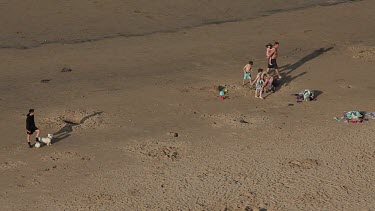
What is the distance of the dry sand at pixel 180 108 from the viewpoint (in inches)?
754

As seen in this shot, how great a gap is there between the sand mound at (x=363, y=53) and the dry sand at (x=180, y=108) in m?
0.15

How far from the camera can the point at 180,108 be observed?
25.3 m

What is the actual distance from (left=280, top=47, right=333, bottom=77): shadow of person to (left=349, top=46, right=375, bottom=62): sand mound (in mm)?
1349

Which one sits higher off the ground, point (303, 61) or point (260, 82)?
point (260, 82)

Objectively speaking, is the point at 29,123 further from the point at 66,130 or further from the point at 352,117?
the point at 352,117

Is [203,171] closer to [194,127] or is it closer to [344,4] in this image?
[194,127]

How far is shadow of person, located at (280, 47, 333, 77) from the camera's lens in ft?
98.6

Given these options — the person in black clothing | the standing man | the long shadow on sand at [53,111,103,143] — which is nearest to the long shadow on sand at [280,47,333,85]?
the standing man

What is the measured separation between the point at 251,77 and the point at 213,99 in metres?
3.14

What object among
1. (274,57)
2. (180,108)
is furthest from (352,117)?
(180,108)

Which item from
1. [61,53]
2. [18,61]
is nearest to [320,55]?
[61,53]

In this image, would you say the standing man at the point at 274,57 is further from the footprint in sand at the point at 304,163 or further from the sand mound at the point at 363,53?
the footprint in sand at the point at 304,163

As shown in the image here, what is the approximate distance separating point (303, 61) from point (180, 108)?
30.5ft

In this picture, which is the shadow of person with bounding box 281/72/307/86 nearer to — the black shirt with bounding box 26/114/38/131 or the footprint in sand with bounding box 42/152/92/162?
the footprint in sand with bounding box 42/152/92/162
